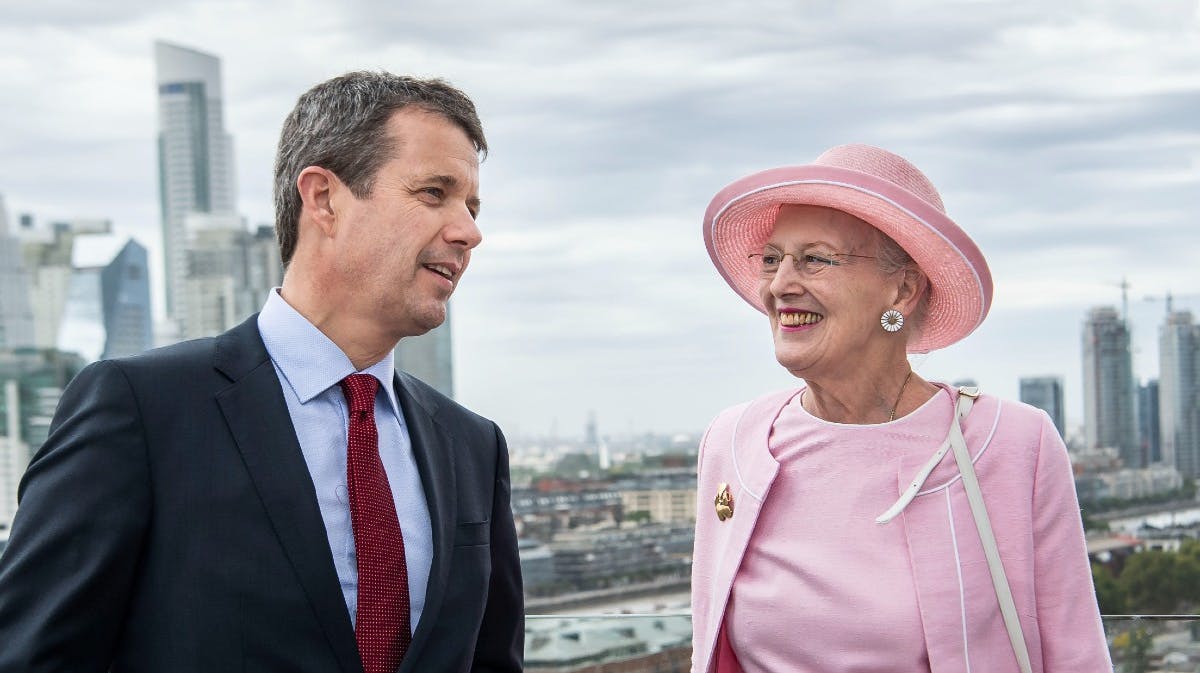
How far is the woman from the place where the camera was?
226 centimetres

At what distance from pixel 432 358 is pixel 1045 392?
55.9 meters

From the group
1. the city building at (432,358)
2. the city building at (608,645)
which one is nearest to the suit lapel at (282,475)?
the city building at (608,645)

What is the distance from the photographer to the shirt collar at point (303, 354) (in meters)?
2.01

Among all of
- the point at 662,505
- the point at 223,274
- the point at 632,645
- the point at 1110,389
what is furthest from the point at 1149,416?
the point at 223,274

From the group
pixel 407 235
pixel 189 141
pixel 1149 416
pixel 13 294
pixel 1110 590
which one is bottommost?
pixel 1110 590

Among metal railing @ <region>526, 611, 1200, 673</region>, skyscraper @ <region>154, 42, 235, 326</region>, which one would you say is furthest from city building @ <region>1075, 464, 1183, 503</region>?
skyscraper @ <region>154, 42, 235, 326</region>

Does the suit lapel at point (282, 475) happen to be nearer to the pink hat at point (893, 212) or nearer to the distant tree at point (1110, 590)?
the pink hat at point (893, 212)

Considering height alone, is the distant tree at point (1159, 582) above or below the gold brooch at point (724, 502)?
below

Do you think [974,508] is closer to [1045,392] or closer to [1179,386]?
[1045,392]

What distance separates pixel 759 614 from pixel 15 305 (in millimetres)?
117489

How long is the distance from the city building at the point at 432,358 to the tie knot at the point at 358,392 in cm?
9702

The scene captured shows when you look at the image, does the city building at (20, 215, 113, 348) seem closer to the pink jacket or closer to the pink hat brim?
the pink hat brim

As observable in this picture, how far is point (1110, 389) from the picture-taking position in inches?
2434

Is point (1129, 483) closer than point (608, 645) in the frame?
No
